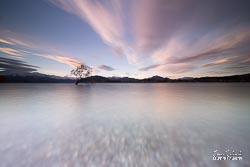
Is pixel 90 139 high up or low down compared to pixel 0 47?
down

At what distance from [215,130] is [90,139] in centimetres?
431

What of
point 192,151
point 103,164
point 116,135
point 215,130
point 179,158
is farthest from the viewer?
point 215,130

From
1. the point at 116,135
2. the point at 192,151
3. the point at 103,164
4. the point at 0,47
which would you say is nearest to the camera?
the point at 103,164

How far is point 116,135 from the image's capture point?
11.8 ft

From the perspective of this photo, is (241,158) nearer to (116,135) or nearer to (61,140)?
(116,135)

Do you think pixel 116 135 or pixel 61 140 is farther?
pixel 116 135

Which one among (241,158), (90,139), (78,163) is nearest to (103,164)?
(78,163)

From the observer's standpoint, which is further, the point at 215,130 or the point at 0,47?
the point at 0,47

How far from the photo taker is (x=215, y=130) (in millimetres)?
4082

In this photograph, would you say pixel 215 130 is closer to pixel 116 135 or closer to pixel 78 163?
pixel 116 135

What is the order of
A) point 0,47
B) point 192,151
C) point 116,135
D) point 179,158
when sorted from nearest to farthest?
point 179,158 < point 192,151 < point 116,135 < point 0,47

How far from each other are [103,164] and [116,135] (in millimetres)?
1319

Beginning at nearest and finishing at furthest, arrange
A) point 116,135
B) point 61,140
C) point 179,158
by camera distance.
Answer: point 179,158, point 61,140, point 116,135

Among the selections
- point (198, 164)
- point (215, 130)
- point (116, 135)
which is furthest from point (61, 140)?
point (215, 130)
